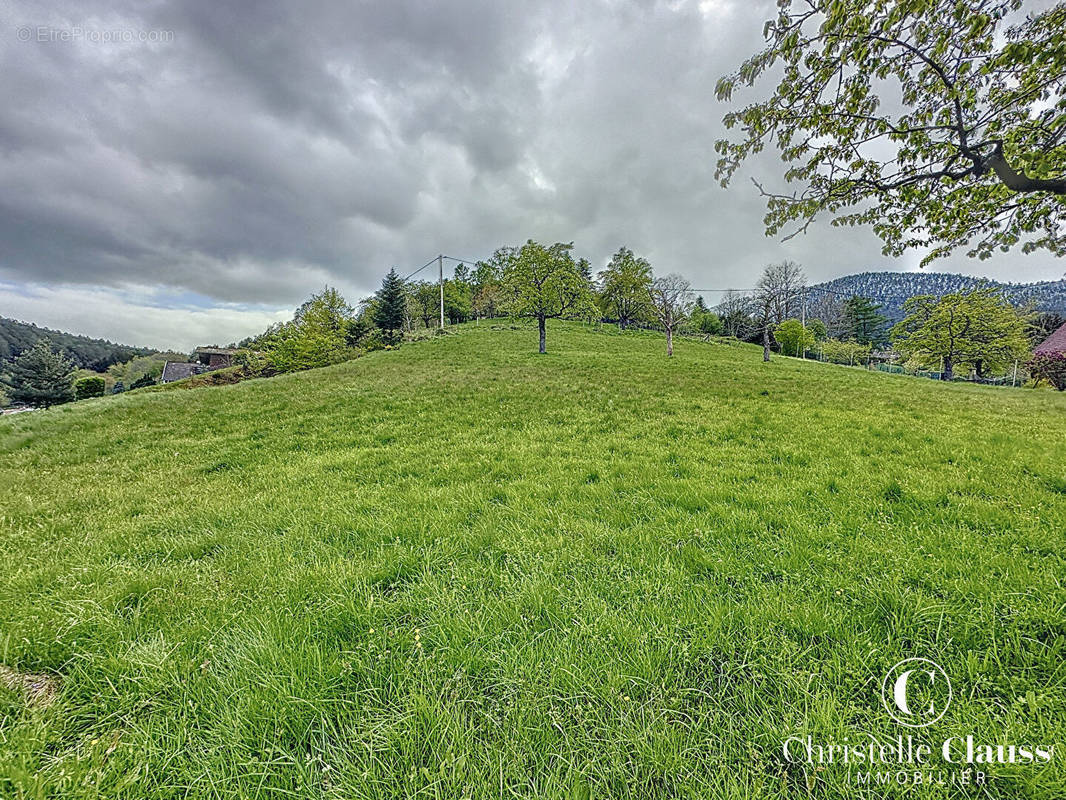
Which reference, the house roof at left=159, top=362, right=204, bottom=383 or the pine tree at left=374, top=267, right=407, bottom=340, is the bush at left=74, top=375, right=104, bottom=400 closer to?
the pine tree at left=374, top=267, right=407, bottom=340

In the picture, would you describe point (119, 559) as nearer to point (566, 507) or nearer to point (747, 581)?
point (566, 507)

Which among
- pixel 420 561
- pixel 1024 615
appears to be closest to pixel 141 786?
pixel 420 561

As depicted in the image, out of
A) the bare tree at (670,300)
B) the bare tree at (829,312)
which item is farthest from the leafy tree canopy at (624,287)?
the bare tree at (829,312)

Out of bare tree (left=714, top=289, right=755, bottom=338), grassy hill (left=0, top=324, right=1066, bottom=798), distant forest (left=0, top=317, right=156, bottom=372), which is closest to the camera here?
grassy hill (left=0, top=324, right=1066, bottom=798)

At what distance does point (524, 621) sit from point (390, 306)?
43.3 m

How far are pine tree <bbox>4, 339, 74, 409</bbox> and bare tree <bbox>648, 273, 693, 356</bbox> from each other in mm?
50518

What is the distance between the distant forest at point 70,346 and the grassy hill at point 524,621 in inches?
5366

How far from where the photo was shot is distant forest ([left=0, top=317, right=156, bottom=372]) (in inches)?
3688

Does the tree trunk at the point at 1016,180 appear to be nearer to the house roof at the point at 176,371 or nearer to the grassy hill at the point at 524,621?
the grassy hill at the point at 524,621

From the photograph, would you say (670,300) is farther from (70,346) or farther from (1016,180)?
(70,346)

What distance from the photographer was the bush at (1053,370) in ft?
85.2

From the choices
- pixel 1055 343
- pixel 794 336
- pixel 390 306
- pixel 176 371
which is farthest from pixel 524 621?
pixel 176 371

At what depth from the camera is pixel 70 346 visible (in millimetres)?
106938

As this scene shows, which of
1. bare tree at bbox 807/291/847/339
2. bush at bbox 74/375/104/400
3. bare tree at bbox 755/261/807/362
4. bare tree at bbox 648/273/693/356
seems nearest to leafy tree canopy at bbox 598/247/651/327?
bare tree at bbox 648/273/693/356
